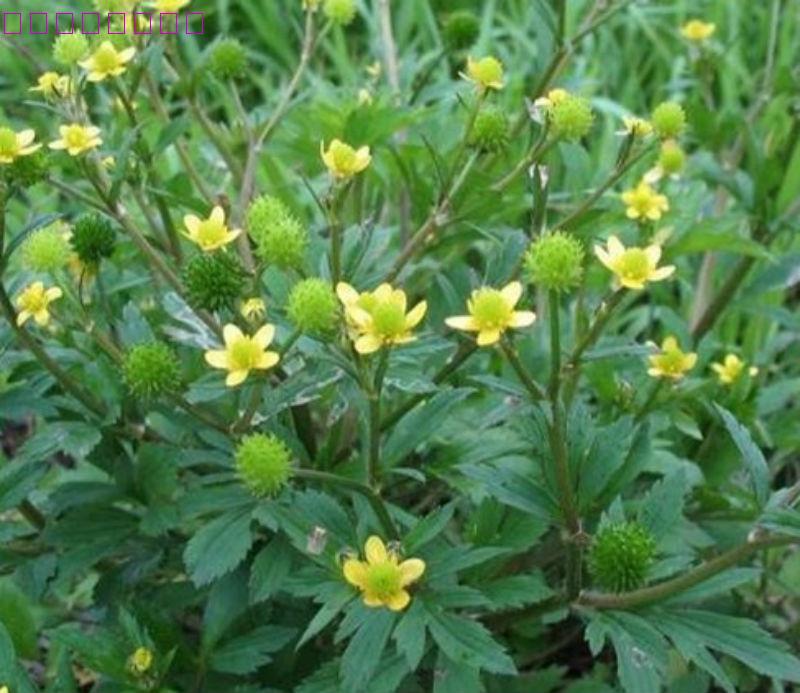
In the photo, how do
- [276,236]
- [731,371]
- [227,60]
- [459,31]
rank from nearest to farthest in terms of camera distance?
[276,236]
[227,60]
[731,371]
[459,31]

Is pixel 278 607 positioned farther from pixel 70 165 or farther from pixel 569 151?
pixel 569 151

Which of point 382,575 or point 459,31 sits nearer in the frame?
point 382,575

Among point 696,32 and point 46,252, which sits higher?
point 46,252

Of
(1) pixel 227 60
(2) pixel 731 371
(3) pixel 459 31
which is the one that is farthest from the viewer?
(3) pixel 459 31

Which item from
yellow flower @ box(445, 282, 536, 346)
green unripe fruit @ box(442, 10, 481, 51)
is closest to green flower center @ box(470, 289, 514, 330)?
yellow flower @ box(445, 282, 536, 346)

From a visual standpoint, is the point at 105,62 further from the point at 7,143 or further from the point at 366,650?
the point at 366,650

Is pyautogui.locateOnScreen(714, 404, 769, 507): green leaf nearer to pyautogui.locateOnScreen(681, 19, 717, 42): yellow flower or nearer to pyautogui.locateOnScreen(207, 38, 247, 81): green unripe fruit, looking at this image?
pyautogui.locateOnScreen(207, 38, 247, 81): green unripe fruit

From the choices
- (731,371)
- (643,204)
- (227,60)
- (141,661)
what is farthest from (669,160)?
(141,661)

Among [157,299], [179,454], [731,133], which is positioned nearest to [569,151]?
[731,133]

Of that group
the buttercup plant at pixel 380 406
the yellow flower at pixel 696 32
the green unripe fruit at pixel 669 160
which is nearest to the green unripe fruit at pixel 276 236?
the buttercup plant at pixel 380 406
